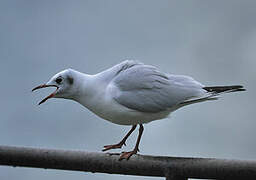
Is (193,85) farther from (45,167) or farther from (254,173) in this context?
(45,167)

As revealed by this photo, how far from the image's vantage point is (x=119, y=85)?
6.74 feet

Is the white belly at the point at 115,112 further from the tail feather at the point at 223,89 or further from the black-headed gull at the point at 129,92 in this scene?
the tail feather at the point at 223,89

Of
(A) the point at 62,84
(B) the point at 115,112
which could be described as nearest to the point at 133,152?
(B) the point at 115,112

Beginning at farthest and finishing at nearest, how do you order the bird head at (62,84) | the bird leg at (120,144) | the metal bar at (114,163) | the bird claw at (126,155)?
the bird leg at (120,144)
the bird head at (62,84)
the bird claw at (126,155)
the metal bar at (114,163)

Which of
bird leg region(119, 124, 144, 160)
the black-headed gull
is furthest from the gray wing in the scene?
bird leg region(119, 124, 144, 160)

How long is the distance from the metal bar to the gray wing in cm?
23

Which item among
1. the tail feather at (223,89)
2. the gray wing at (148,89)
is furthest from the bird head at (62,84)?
the tail feather at (223,89)

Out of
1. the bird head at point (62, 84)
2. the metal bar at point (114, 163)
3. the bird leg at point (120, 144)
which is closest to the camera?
the metal bar at point (114, 163)

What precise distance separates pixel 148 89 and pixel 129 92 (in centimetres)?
9

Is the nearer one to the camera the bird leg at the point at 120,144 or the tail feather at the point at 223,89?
the tail feather at the point at 223,89

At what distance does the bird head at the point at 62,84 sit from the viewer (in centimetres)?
207

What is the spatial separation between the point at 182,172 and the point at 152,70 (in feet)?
1.63

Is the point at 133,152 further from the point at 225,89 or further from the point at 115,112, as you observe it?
the point at 225,89

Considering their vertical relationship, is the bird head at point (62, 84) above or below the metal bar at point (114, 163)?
above
